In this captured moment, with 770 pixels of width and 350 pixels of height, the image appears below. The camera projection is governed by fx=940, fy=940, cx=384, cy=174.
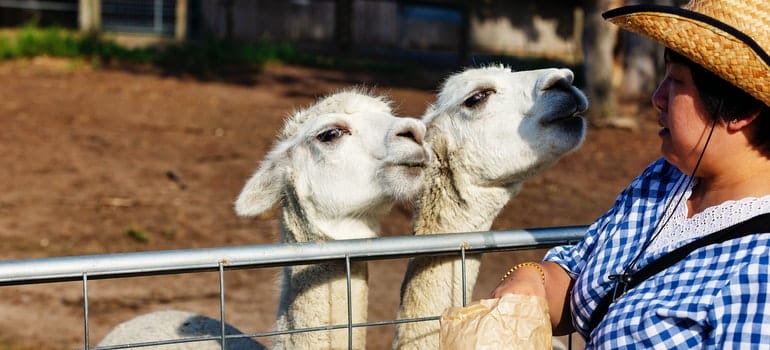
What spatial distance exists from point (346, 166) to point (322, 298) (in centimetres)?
46

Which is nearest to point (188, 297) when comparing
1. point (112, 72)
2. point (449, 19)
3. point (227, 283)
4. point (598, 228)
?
point (227, 283)

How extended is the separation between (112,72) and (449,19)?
11533 millimetres

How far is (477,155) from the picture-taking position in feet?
11.1

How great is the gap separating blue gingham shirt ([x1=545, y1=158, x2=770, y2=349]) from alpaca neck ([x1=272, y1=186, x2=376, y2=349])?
95 centimetres

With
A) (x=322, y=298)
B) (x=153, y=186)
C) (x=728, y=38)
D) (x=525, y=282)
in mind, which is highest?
(x=728, y=38)

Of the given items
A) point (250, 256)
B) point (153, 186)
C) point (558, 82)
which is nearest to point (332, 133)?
point (558, 82)

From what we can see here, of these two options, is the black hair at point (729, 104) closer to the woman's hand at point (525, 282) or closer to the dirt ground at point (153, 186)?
the woman's hand at point (525, 282)

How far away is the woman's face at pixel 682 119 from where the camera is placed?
207 cm

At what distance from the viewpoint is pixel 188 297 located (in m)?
7.40

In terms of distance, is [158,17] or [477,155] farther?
[158,17]

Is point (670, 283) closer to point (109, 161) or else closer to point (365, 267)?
point (365, 267)

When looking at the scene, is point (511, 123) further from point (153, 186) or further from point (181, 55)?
point (181, 55)

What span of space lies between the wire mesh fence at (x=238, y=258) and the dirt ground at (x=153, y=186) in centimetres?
117

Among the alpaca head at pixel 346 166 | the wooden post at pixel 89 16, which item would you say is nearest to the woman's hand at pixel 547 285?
the alpaca head at pixel 346 166
